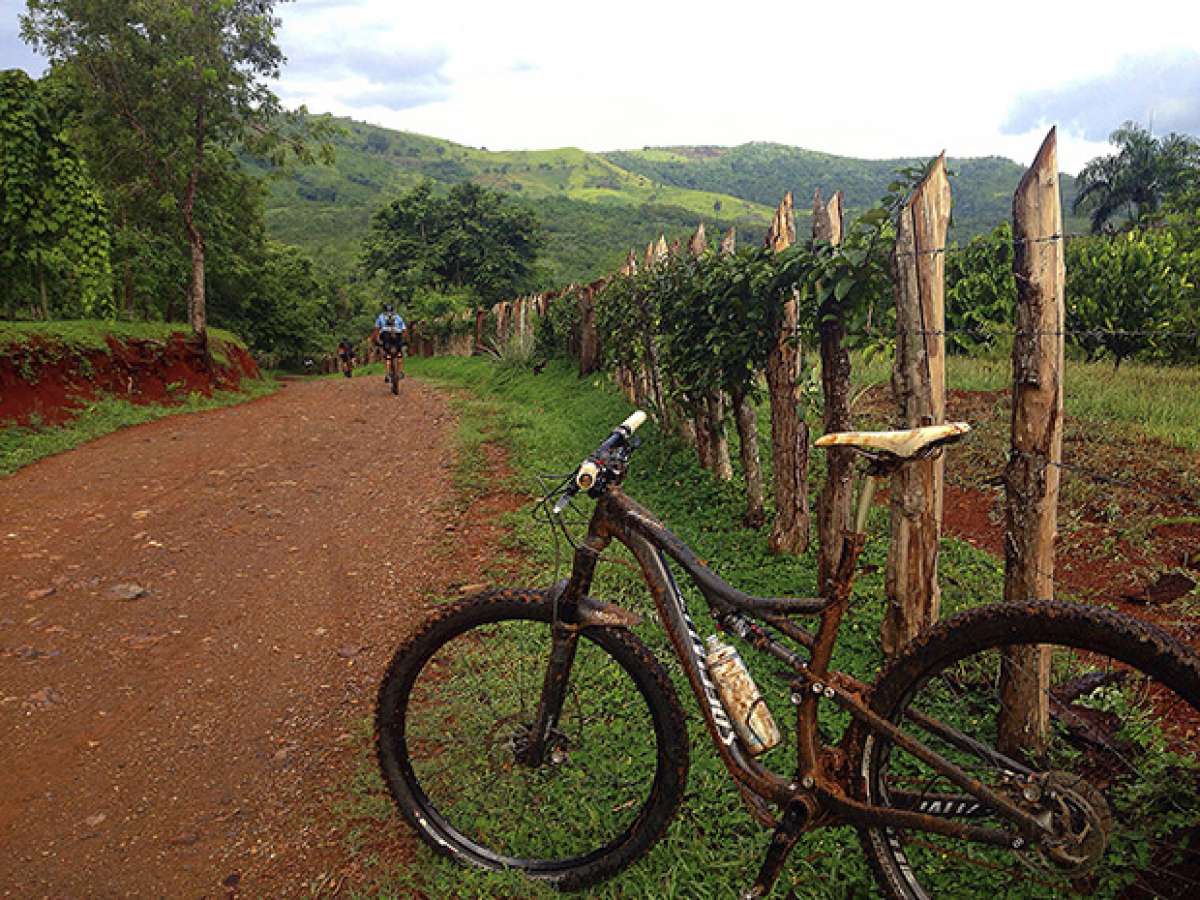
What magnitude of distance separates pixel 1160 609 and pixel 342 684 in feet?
14.9

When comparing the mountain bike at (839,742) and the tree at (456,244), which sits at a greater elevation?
the tree at (456,244)

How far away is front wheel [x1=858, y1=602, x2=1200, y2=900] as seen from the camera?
72.2 inches

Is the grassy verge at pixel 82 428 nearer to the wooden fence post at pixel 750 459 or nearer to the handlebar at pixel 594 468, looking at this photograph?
the wooden fence post at pixel 750 459

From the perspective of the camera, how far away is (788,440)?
5043 mm

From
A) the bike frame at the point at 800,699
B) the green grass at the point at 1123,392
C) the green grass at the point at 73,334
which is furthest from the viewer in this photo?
the green grass at the point at 73,334

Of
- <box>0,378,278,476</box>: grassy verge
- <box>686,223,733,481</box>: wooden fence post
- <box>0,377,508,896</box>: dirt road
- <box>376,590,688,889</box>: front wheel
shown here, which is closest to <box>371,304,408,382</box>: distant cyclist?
<box>0,378,278,476</box>: grassy verge

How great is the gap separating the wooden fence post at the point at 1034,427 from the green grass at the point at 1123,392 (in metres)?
2.15

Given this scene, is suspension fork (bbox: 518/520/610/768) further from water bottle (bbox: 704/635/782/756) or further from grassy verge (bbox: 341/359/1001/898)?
water bottle (bbox: 704/635/782/756)

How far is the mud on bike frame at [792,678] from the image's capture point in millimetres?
1964

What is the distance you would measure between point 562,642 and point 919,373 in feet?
6.66

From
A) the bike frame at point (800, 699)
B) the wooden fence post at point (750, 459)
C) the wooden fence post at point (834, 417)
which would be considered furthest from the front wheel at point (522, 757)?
the wooden fence post at point (750, 459)

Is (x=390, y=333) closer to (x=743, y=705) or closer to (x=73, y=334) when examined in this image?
(x=73, y=334)


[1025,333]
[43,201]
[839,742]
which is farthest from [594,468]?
[43,201]

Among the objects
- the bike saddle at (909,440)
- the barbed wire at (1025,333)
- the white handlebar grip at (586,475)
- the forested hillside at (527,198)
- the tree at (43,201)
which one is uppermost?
the forested hillside at (527,198)
